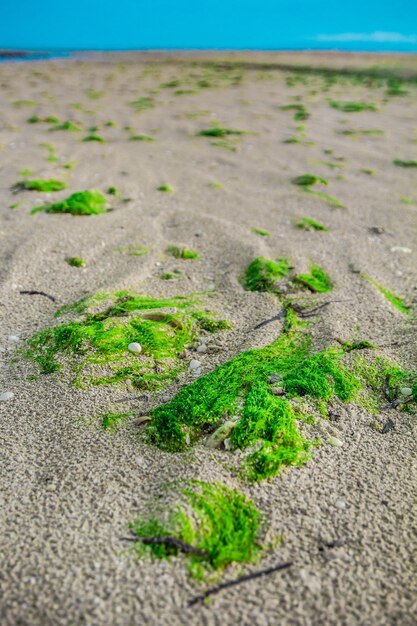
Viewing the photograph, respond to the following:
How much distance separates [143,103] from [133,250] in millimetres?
6926

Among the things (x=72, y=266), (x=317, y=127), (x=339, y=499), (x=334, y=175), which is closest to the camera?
(x=339, y=499)

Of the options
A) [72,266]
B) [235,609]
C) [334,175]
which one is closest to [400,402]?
[235,609]

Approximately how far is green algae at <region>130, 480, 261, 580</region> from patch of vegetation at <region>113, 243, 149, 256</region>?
2059mm

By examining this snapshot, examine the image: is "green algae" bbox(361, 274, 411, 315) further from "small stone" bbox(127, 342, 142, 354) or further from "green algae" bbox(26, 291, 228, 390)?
"small stone" bbox(127, 342, 142, 354)

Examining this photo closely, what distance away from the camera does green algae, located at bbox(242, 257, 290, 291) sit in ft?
10.0

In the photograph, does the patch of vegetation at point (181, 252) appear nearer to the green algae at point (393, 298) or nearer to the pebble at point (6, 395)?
the green algae at point (393, 298)

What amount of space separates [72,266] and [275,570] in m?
2.36

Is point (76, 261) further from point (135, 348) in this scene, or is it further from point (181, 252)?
point (135, 348)

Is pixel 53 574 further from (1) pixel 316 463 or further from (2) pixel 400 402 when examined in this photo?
(2) pixel 400 402

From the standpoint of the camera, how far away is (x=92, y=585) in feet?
4.60

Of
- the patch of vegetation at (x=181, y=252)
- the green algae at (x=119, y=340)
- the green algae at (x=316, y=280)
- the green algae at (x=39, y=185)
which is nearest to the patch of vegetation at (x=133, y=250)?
the patch of vegetation at (x=181, y=252)

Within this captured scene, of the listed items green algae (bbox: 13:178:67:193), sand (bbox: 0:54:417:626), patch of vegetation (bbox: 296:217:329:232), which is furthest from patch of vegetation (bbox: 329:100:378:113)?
green algae (bbox: 13:178:67:193)

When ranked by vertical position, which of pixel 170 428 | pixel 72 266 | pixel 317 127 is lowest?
pixel 170 428

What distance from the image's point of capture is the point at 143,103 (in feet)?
30.7
